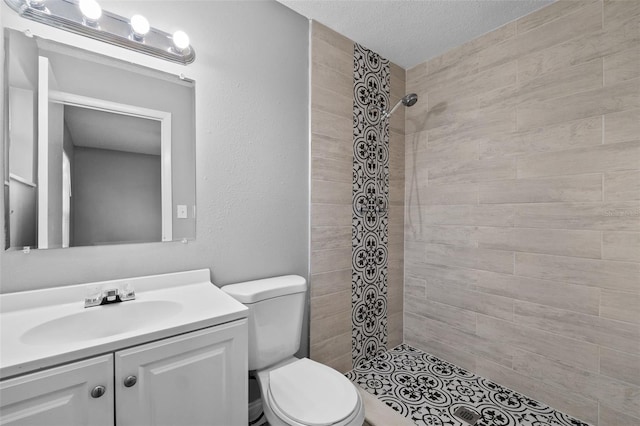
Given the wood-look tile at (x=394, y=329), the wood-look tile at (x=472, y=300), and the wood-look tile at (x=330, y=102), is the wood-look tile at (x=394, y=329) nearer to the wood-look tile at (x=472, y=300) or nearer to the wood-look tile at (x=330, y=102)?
the wood-look tile at (x=472, y=300)

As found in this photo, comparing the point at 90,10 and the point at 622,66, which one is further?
the point at 622,66

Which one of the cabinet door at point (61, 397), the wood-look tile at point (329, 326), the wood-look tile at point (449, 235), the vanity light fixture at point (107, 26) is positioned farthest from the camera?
the wood-look tile at point (449, 235)

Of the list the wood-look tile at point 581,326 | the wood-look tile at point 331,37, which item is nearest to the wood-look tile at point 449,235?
the wood-look tile at point 581,326

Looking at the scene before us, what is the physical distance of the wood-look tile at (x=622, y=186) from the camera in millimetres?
1420

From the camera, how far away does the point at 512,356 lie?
183cm

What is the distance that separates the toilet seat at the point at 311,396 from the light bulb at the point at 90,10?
5.49 ft

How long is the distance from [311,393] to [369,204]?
127 cm

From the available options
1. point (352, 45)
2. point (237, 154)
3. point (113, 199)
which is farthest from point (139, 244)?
point (352, 45)

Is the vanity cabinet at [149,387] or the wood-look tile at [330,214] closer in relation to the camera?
the vanity cabinet at [149,387]

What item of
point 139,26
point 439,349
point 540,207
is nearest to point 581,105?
point 540,207

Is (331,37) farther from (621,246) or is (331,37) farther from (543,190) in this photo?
(621,246)

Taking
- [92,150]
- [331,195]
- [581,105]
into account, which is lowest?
[331,195]

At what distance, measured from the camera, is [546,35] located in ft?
5.53

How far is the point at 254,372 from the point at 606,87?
90.8 inches
